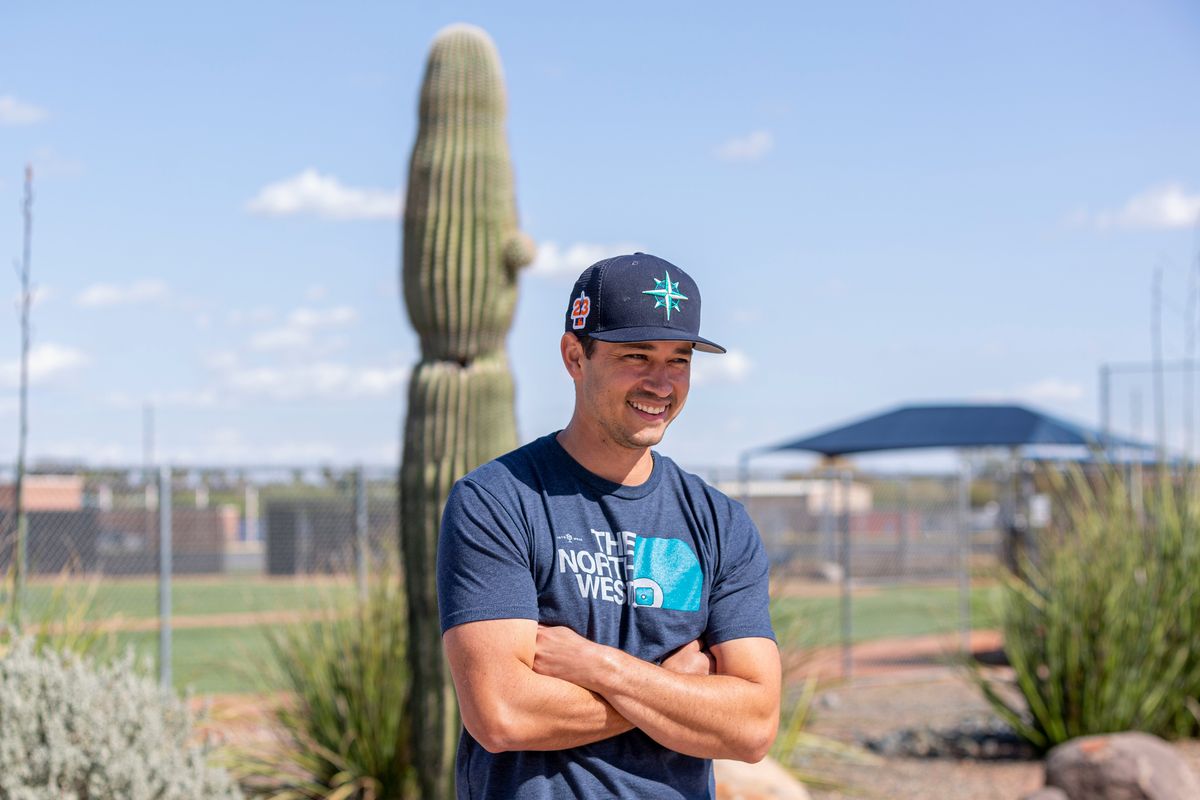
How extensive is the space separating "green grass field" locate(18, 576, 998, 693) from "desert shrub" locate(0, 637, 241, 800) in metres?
0.45

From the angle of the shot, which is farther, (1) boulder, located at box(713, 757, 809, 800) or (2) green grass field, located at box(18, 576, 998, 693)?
(2) green grass field, located at box(18, 576, 998, 693)

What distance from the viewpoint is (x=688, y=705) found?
2629 millimetres

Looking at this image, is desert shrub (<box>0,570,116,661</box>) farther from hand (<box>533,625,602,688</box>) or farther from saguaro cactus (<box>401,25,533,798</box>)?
hand (<box>533,625,602,688</box>)

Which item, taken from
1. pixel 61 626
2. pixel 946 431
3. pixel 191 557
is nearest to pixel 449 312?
pixel 61 626

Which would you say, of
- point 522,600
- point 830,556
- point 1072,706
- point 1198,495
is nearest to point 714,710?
point 522,600

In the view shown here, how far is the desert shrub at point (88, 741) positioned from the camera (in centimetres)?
467

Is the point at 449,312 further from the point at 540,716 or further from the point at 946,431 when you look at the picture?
the point at 946,431

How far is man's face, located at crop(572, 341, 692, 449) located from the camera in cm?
269

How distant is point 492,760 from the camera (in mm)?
2656

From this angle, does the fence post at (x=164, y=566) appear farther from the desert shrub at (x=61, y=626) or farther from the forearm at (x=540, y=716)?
the forearm at (x=540, y=716)

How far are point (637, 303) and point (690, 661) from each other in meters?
0.75

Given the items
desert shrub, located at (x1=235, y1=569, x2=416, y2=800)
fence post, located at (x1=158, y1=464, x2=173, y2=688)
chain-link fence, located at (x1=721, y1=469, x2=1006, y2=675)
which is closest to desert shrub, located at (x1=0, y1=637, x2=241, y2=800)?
desert shrub, located at (x1=235, y1=569, x2=416, y2=800)

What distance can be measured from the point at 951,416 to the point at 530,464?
70.9ft

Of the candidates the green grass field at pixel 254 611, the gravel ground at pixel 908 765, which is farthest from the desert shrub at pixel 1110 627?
the green grass field at pixel 254 611
